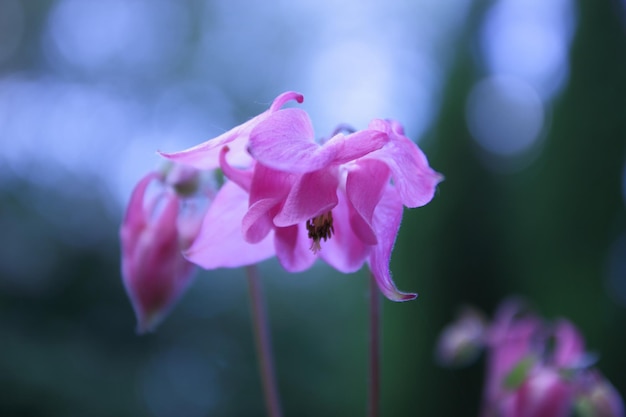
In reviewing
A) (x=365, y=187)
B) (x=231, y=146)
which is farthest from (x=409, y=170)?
(x=231, y=146)

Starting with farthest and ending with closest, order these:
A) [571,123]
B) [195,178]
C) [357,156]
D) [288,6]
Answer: [288,6] → [571,123] → [195,178] → [357,156]

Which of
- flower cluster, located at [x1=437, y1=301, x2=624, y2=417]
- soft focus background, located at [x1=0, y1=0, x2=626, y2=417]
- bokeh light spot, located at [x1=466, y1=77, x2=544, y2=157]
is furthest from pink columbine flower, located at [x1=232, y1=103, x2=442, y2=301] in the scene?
bokeh light spot, located at [x1=466, y1=77, x2=544, y2=157]

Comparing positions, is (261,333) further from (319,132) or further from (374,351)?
(319,132)

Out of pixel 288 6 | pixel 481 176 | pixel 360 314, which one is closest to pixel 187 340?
pixel 360 314

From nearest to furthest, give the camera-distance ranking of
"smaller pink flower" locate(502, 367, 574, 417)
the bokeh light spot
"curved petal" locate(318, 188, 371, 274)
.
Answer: "curved petal" locate(318, 188, 371, 274), "smaller pink flower" locate(502, 367, 574, 417), the bokeh light spot

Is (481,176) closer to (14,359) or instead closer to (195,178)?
(14,359)

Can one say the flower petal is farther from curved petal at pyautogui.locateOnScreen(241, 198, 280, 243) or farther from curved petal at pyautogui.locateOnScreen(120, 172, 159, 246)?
curved petal at pyautogui.locateOnScreen(120, 172, 159, 246)
